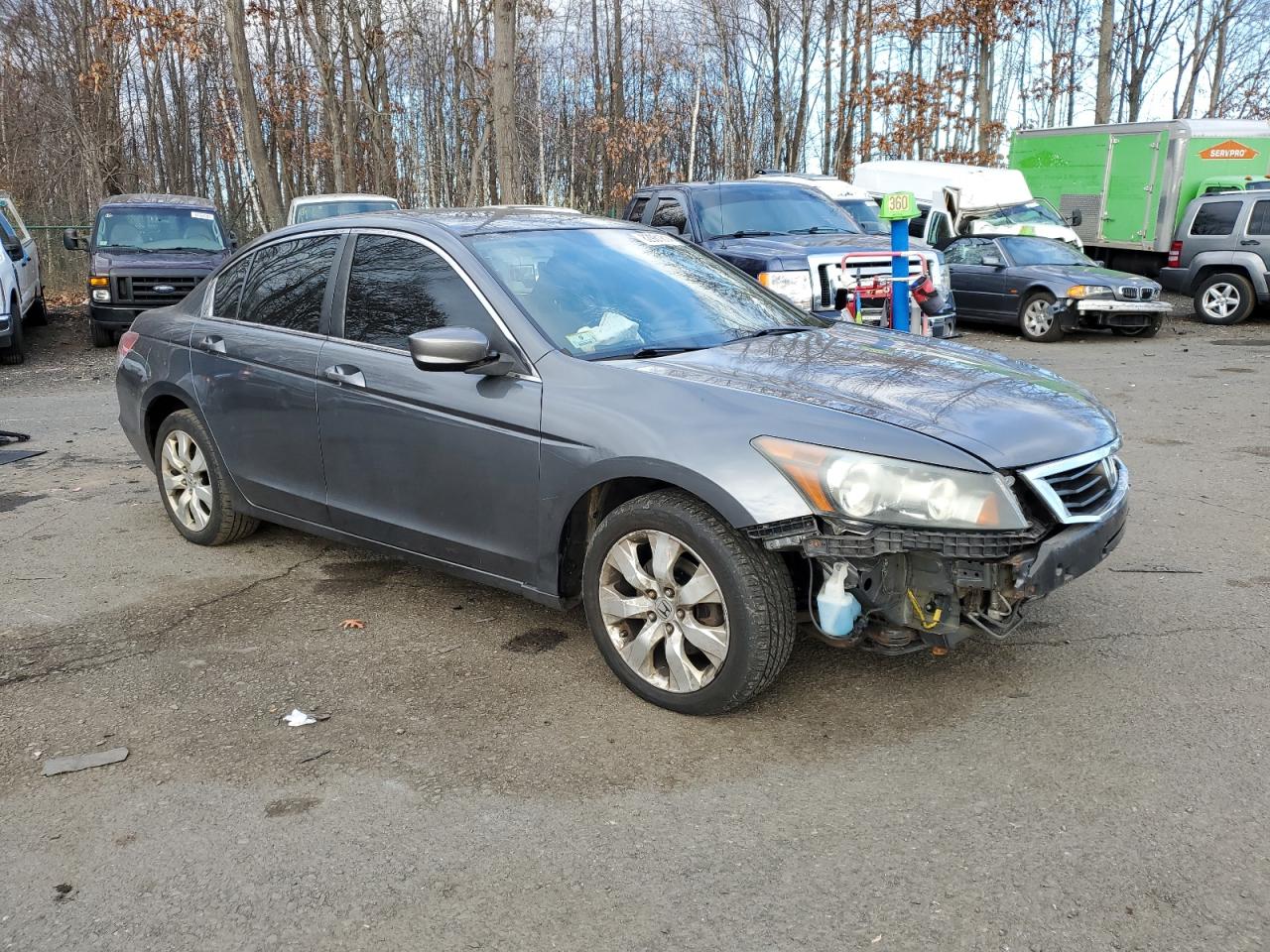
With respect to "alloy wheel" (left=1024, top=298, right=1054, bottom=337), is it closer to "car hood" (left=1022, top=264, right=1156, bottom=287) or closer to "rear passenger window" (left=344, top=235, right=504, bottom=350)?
"car hood" (left=1022, top=264, right=1156, bottom=287)

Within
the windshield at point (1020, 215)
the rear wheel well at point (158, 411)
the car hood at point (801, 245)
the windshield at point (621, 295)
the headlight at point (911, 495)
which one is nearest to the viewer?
the headlight at point (911, 495)

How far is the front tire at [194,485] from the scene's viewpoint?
538 cm

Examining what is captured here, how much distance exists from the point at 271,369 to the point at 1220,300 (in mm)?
16674

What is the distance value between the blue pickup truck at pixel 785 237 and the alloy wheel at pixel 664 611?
616 centimetres

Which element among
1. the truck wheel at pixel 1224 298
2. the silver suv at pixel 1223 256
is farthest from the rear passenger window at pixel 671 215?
the truck wheel at pixel 1224 298

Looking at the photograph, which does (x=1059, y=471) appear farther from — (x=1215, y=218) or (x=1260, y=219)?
(x=1215, y=218)

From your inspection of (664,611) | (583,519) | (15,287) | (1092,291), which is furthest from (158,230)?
(664,611)

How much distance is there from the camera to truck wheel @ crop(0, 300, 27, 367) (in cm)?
1321

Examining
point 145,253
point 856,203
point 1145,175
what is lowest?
point 145,253

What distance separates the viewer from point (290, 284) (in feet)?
16.6

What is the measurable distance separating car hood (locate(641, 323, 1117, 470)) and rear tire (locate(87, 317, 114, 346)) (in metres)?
13.0

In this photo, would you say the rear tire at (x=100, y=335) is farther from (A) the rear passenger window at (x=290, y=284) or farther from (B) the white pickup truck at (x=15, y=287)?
(A) the rear passenger window at (x=290, y=284)

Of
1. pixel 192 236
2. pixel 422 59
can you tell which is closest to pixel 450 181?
pixel 422 59

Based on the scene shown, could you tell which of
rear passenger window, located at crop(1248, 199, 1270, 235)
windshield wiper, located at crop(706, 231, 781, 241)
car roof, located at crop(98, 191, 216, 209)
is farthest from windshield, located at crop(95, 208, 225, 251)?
rear passenger window, located at crop(1248, 199, 1270, 235)
